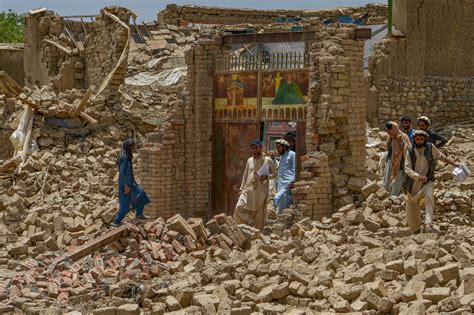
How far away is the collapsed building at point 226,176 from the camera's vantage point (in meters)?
8.91

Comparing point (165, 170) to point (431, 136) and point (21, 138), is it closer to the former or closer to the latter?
point (21, 138)

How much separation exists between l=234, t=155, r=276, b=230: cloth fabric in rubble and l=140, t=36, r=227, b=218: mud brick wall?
229cm

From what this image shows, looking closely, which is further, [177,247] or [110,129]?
[110,129]

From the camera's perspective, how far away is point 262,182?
39.8 ft

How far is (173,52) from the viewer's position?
22.8m

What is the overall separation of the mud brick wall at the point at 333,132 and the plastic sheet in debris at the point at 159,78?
8.21 m

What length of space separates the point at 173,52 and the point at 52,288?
13.4 meters

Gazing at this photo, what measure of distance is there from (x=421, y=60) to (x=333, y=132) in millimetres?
8935

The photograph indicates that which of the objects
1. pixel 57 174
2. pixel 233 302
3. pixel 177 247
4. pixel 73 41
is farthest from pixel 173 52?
pixel 233 302

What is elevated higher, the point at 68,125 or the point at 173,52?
the point at 173,52

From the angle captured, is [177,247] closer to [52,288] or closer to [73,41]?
[52,288]

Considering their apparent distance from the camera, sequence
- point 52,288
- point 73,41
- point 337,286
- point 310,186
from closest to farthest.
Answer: point 337,286, point 52,288, point 310,186, point 73,41

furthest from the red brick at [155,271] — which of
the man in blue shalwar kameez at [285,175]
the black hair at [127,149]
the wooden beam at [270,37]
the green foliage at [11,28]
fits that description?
the green foliage at [11,28]

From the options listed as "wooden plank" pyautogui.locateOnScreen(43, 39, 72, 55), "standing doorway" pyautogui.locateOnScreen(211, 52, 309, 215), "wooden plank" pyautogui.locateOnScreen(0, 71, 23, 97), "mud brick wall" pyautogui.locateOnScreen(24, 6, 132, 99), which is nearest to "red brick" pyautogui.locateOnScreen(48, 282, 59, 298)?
"standing doorway" pyautogui.locateOnScreen(211, 52, 309, 215)
